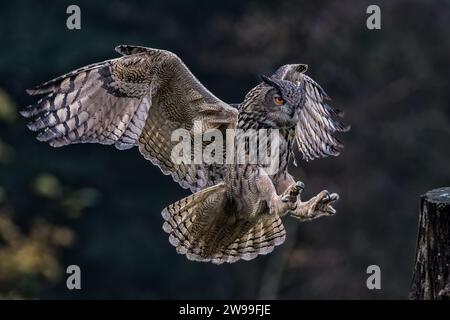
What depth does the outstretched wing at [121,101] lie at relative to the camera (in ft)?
22.2

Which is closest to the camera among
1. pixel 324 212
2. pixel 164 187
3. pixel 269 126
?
pixel 324 212

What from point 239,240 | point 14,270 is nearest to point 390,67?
point 14,270

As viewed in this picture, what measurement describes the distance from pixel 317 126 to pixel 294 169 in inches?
336

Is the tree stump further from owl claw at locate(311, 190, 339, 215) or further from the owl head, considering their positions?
the owl head

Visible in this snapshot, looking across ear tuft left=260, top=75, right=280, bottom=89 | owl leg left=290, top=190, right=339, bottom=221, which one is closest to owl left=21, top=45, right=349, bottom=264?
ear tuft left=260, top=75, right=280, bottom=89

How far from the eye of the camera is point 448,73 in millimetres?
16875

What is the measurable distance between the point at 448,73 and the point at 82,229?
5.15 meters

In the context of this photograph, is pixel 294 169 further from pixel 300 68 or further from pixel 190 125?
pixel 190 125

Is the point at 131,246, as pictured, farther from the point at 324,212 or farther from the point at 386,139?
the point at 324,212

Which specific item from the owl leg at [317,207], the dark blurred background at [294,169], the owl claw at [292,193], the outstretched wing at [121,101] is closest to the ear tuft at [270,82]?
the outstretched wing at [121,101]

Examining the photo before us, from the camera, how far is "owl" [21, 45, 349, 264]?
6730mm

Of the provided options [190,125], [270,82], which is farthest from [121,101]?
[270,82]

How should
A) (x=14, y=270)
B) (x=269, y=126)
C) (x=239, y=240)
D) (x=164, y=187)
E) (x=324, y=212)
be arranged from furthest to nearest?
(x=164, y=187) < (x=14, y=270) < (x=239, y=240) < (x=269, y=126) < (x=324, y=212)

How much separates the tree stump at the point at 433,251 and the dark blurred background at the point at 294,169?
10.5 m
